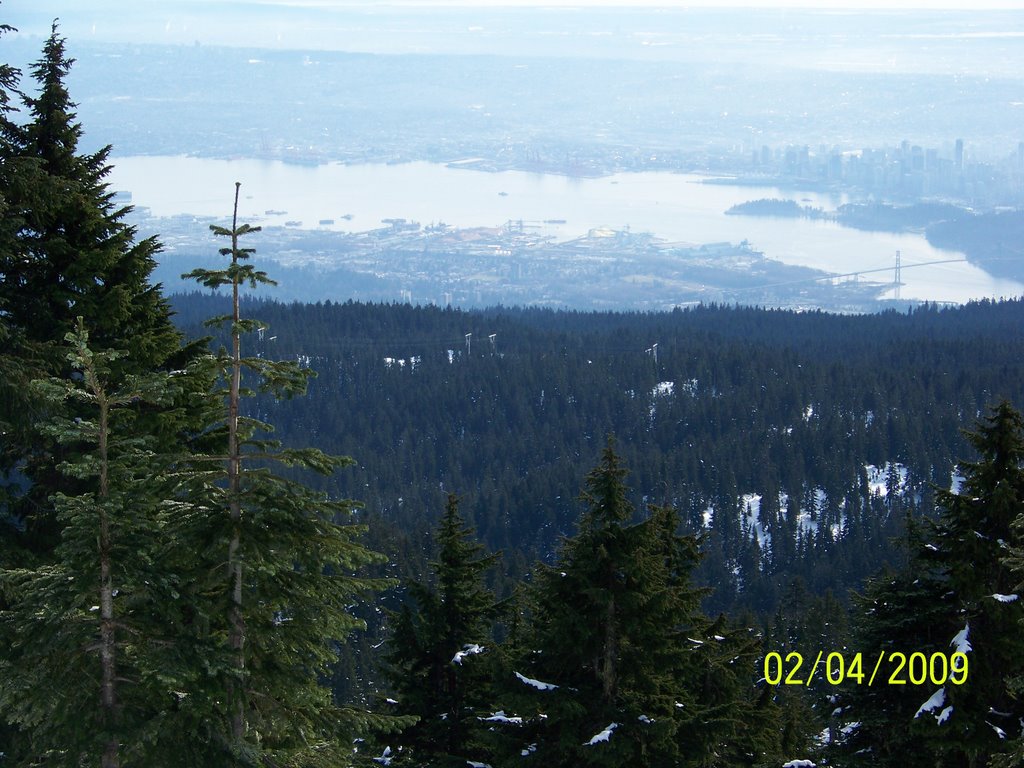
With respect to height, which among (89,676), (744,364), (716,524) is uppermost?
(89,676)

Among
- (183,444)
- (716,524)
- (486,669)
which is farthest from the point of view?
(716,524)

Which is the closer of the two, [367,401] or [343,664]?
[343,664]

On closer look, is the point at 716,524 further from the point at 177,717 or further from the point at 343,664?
the point at 177,717

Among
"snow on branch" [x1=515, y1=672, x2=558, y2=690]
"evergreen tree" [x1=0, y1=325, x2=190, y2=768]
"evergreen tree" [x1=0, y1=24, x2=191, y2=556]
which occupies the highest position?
"evergreen tree" [x1=0, y1=24, x2=191, y2=556]

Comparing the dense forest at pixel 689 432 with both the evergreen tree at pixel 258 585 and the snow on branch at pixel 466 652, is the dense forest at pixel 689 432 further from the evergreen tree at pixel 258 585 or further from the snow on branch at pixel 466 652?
the evergreen tree at pixel 258 585

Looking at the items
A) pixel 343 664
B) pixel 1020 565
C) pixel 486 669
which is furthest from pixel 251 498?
pixel 343 664

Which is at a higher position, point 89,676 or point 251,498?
point 251,498

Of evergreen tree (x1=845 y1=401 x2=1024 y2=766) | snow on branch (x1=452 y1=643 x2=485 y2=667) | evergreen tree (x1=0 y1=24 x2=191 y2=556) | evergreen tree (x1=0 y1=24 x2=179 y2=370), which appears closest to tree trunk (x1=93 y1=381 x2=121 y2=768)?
evergreen tree (x1=0 y1=24 x2=191 y2=556)

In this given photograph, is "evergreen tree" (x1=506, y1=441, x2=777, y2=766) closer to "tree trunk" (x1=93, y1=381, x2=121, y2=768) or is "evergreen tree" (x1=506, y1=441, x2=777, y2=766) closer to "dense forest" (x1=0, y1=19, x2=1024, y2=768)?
"dense forest" (x1=0, y1=19, x2=1024, y2=768)

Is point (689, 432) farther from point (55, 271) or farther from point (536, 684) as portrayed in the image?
point (536, 684)
